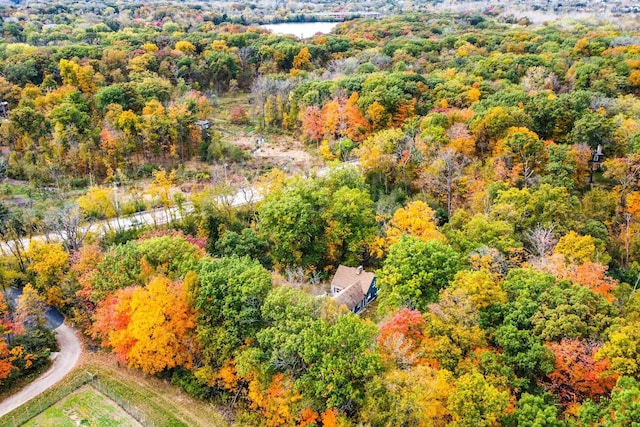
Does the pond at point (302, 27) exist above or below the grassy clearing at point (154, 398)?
above

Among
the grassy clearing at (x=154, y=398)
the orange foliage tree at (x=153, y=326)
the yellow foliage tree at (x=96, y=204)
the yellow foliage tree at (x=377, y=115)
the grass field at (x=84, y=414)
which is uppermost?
the yellow foliage tree at (x=377, y=115)

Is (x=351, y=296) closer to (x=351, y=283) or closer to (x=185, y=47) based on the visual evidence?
(x=351, y=283)

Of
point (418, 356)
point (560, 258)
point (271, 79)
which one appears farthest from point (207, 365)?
point (271, 79)

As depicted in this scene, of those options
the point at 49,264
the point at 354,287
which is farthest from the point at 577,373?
the point at 49,264

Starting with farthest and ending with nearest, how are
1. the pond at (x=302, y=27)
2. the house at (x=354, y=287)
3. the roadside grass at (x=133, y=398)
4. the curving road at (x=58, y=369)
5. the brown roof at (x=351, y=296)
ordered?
1. the pond at (x=302, y=27)
2. the house at (x=354, y=287)
3. the brown roof at (x=351, y=296)
4. the curving road at (x=58, y=369)
5. the roadside grass at (x=133, y=398)

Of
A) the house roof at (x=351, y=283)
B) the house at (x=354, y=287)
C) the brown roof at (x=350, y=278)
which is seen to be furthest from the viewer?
the brown roof at (x=350, y=278)

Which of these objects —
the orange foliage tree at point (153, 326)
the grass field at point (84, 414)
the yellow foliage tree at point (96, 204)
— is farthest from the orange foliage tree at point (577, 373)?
the yellow foliage tree at point (96, 204)

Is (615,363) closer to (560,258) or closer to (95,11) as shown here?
(560,258)

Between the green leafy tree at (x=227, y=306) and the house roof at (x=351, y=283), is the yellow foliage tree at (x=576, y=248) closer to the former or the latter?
the house roof at (x=351, y=283)
